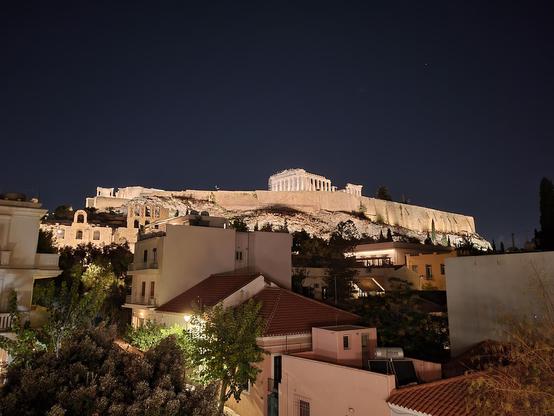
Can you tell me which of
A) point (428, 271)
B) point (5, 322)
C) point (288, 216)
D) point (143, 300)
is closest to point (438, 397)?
point (5, 322)

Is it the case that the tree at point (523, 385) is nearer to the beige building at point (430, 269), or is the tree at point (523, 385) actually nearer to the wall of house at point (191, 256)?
the wall of house at point (191, 256)

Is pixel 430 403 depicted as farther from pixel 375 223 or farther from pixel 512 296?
pixel 375 223

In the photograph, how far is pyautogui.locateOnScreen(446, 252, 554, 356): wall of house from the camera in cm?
1419

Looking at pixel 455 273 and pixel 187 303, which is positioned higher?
pixel 455 273

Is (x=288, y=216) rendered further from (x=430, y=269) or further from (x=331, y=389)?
(x=331, y=389)

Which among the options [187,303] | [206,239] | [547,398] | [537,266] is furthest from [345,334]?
[206,239]

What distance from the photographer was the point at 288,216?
335 ft

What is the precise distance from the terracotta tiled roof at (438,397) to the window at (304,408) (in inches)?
148

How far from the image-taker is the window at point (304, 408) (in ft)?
45.9

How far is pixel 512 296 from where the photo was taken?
15.0 metres

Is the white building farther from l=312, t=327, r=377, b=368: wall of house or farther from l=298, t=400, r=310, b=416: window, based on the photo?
l=298, t=400, r=310, b=416: window

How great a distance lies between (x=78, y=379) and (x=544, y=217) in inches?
1152

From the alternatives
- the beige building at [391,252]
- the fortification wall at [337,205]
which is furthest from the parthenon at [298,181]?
the beige building at [391,252]

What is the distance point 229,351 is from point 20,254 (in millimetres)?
9966
